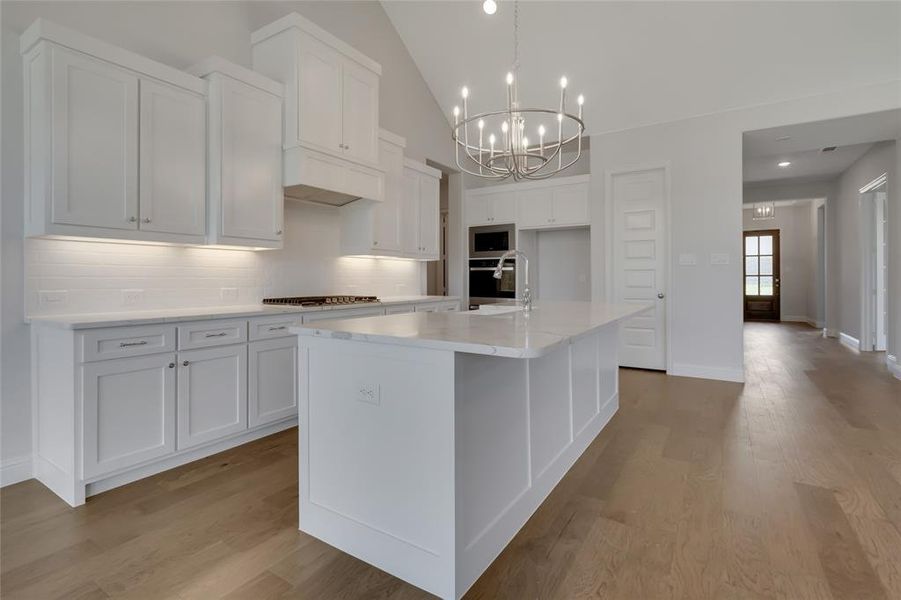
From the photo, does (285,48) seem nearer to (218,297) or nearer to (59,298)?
(218,297)

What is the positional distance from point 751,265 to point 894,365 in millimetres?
7079

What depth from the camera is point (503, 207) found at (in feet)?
19.6

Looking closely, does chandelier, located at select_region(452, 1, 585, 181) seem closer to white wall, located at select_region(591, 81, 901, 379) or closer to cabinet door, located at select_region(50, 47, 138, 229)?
white wall, located at select_region(591, 81, 901, 379)

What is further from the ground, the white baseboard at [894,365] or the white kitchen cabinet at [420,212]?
the white kitchen cabinet at [420,212]

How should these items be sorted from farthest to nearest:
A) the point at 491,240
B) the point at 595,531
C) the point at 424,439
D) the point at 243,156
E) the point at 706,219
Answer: the point at 491,240
the point at 706,219
the point at 243,156
the point at 595,531
the point at 424,439

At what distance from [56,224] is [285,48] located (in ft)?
6.33

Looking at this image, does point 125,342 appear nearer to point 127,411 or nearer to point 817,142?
point 127,411

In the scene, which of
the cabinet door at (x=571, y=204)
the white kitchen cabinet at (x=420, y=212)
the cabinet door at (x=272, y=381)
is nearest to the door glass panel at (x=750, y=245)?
the cabinet door at (x=571, y=204)

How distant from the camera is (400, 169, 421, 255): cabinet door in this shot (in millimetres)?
4703

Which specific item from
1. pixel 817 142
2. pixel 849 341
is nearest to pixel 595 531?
pixel 817 142

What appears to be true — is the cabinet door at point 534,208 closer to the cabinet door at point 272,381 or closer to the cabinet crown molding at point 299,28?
the cabinet crown molding at point 299,28

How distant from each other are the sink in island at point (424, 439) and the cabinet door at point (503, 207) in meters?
4.04

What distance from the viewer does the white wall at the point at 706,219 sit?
175 inches

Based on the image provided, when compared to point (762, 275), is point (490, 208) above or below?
above
